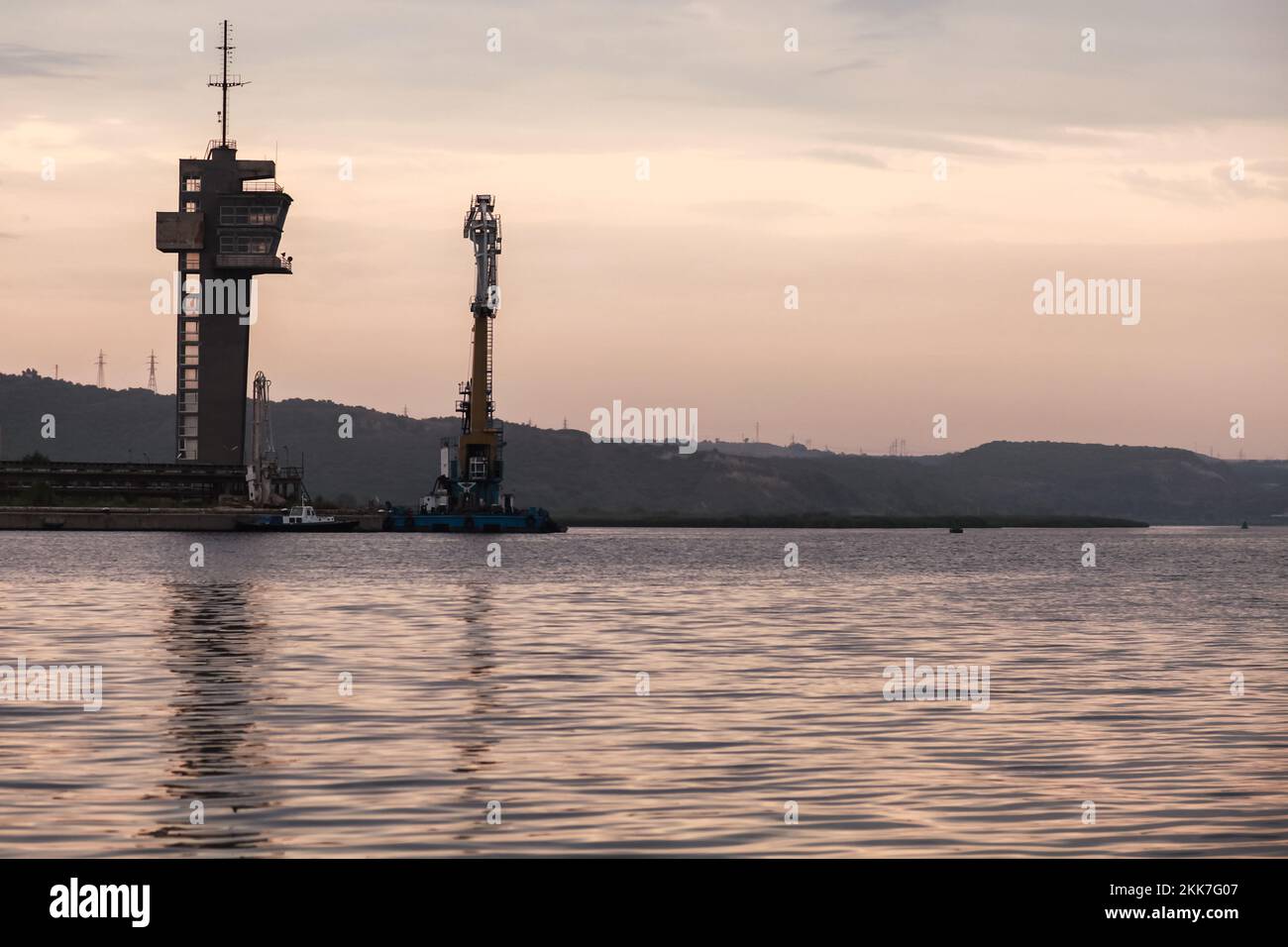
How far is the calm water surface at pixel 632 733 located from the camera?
18375mm

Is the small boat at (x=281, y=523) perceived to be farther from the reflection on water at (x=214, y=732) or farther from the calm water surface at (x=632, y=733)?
the reflection on water at (x=214, y=732)

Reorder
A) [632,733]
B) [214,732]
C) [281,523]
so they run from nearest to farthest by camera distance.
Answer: [214,732] → [632,733] → [281,523]

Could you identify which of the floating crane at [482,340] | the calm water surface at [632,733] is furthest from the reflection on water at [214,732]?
the floating crane at [482,340]

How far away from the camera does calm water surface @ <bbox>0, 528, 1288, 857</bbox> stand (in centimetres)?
1838

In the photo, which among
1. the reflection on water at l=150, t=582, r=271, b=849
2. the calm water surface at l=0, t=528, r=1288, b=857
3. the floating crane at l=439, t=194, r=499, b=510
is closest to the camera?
the reflection on water at l=150, t=582, r=271, b=849

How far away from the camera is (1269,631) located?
56.2m

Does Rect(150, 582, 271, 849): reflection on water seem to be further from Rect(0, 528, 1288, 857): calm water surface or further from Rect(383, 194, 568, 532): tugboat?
Rect(383, 194, 568, 532): tugboat

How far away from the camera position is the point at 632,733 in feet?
88.8

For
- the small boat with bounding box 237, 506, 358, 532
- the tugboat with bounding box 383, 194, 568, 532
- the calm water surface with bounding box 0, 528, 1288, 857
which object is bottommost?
the calm water surface with bounding box 0, 528, 1288, 857

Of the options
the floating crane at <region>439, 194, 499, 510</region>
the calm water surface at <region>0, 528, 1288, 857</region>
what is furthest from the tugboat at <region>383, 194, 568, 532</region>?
the calm water surface at <region>0, 528, 1288, 857</region>

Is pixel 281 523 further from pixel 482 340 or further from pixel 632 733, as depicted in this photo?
pixel 632 733

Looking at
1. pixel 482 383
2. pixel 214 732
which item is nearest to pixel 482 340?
pixel 482 383

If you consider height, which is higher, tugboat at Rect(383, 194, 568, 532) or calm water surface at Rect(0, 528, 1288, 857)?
tugboat at Rect(383, 194, 568, 532)
